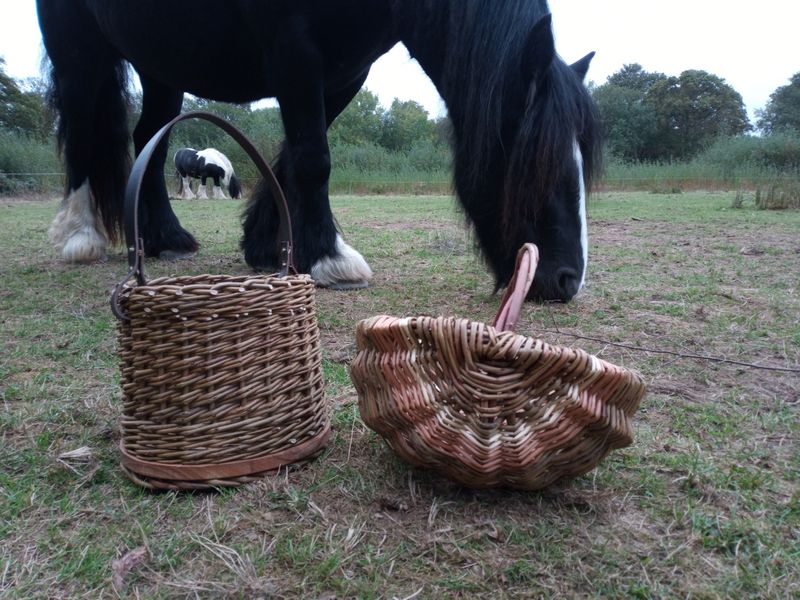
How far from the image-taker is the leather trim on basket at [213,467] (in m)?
1.20

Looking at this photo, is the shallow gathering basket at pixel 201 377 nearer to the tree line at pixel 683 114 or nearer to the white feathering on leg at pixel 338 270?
the white feathering on leg at pixel 338 270

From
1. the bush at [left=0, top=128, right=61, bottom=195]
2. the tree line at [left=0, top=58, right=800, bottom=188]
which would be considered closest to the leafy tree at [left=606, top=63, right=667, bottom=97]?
the tree line at [left=0, top=58, right=800, bottom=188]

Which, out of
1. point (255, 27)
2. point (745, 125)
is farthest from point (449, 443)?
point (745, 125)

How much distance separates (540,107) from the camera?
7.26 feet

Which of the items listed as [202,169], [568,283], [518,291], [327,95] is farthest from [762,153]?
[518,291]

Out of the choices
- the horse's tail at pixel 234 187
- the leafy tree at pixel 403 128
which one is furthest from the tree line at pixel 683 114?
the horse's tail at pixel 234 187

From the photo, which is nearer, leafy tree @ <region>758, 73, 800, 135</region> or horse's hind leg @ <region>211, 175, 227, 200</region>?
horse's hind leg @ <region>211, 175, 227, 200</region>

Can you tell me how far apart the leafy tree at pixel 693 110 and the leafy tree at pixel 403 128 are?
14.0 meters

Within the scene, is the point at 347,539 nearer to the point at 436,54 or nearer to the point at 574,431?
the point at 574,431

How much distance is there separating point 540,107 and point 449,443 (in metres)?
1.54

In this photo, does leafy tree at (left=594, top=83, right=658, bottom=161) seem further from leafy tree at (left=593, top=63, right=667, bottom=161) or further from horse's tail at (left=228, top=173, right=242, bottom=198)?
horse's tail at (left=228, top=173, right=242, bottom=198)

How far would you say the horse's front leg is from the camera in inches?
111

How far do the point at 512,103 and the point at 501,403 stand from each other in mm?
1565

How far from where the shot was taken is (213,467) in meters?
1.21
